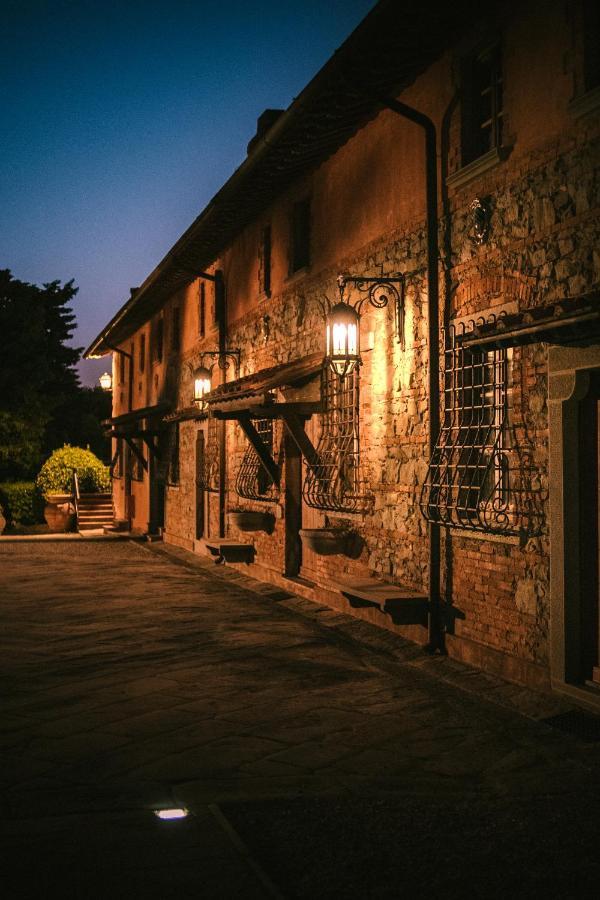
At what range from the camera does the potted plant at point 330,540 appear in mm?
10461

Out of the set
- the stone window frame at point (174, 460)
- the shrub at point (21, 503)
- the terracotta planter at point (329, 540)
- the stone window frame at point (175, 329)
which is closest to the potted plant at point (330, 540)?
the terracotta planter at point (329, 540)

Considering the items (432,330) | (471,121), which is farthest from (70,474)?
(471,121)

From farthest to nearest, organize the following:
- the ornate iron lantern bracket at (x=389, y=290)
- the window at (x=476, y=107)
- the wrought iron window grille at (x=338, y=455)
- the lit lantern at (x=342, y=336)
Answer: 1. the wrought iron window grille at (x=338, y=455)
2. the lit lantern at (x=342, y=336)
3. the ornate iron lantern bracket at (x=389, y=290)
4. the window at (x=476, y=107)

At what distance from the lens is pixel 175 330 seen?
21.4 m

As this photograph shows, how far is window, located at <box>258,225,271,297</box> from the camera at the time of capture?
573 inches

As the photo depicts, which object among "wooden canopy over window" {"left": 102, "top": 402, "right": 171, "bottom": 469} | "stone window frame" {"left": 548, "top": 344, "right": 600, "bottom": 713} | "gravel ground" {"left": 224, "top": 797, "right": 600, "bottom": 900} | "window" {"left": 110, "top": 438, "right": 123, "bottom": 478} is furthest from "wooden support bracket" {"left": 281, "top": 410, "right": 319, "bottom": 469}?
"window" {"left": 110, "top": 438, "right": 123, "bottom": 478}

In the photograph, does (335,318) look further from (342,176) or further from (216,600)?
(216,600)

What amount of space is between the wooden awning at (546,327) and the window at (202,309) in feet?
40.1

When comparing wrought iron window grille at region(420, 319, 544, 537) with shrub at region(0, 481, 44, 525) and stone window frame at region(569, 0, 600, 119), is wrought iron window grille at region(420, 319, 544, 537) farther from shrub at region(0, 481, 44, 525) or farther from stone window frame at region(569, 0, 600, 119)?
shrub at region(0, 481, 44, 525)

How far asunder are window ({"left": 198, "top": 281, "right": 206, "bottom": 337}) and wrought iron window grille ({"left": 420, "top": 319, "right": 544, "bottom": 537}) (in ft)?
35.1

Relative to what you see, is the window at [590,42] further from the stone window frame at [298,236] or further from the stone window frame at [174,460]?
the stone window frame at [174,460]

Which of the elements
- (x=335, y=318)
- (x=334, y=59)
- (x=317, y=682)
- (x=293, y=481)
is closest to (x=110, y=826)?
(x=317, y=682)

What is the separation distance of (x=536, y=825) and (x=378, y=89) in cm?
760

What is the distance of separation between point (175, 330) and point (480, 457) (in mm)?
14353
